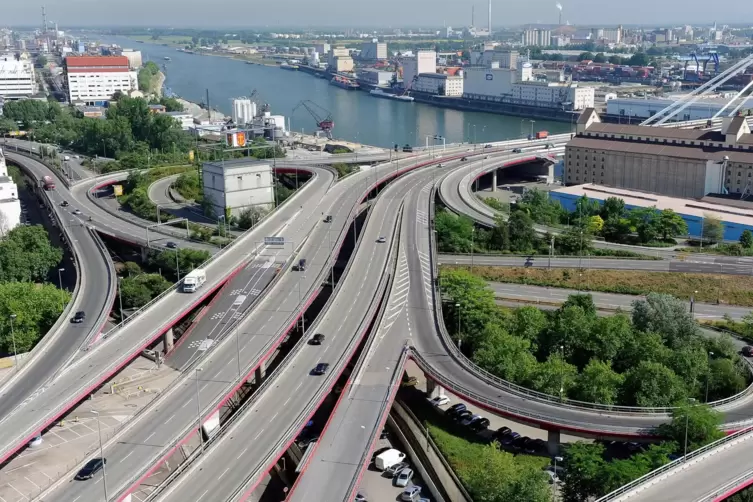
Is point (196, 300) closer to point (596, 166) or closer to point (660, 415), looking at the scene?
point (660, 415)

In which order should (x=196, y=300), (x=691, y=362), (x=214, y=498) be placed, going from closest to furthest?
1. (x=214, y=498)
2. (x=691, y=362)
3. (x=196, y=300)

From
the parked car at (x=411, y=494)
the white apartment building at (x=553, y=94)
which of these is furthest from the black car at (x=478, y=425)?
the white apartment building at (x=553, y=94)

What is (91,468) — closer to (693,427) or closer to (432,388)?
(432,388)

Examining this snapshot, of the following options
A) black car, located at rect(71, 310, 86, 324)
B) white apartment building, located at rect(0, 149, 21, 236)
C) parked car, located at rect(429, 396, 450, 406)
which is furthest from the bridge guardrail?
white apartment building, located at rect(0, 149, 21, 236)

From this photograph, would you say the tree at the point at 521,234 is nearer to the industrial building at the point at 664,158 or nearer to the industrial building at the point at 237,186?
the industrial building at the point at 237,186

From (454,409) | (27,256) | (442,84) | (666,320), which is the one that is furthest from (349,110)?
(454,409)

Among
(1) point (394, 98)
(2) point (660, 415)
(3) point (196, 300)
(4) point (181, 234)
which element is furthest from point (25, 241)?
(1) point (394, 98)
